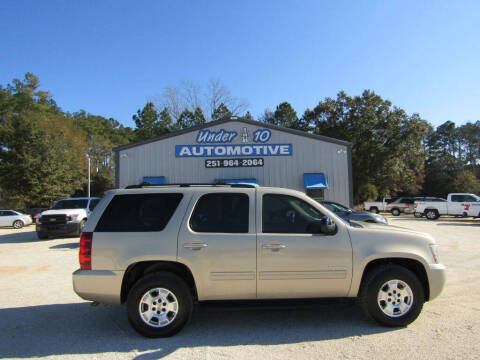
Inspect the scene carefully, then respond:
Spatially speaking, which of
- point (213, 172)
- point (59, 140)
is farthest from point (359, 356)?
point (59, 140)

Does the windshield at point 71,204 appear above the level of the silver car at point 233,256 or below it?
above

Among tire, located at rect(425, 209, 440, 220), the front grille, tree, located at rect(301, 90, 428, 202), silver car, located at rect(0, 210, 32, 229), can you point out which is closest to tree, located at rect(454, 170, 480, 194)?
tree, located at rect(301, 90, 428, 202)

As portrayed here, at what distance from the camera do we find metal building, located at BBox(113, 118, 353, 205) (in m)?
19.0

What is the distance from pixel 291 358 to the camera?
3.60 meters

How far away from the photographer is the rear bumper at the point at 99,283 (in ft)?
13.8

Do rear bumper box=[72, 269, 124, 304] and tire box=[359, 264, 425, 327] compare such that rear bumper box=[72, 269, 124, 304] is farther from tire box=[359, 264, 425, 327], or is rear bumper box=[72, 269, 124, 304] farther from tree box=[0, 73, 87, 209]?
tree box=[0, 73, 87, 209]

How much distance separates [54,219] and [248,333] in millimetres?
13474

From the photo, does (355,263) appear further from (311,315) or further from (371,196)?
(371,196)

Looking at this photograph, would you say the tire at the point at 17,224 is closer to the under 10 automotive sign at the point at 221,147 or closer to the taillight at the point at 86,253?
the under 10 automotive sign at the point at 221,147

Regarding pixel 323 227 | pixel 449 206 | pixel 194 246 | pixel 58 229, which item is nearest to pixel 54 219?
pixel 58 229

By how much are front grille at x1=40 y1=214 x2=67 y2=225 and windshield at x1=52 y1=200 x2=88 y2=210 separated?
40.3 inches

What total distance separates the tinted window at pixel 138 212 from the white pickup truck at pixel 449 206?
24.5 metres

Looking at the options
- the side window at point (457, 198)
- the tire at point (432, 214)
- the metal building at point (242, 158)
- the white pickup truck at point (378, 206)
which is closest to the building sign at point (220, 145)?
the metal building at point (242, 158)

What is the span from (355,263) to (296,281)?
78cm
